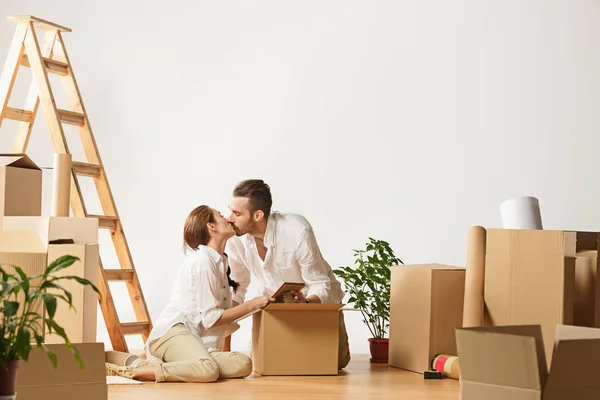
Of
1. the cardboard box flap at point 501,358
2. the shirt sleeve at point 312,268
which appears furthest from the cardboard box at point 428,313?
the cardboard box flap at point 501,358

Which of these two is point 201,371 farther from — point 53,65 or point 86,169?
point 53,65

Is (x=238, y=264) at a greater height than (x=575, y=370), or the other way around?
(x=238, y=264)

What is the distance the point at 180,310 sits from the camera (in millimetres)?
3701

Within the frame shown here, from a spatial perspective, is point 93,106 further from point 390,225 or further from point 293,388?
point 293,388

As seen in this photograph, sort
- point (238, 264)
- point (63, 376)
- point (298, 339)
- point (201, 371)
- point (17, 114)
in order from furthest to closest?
1. point (17, 114)
2. point (238, 264)
3. point (298, 339)
4. point (201, 371)
5. point (63, 376)

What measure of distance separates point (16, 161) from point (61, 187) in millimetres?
249

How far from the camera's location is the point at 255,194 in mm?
3947

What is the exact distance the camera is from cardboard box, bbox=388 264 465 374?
3.88m

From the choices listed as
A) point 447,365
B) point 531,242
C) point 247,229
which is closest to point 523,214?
point 531,242

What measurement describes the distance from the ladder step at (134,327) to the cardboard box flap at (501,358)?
8.68 feet

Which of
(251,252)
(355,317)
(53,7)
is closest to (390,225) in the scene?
(355,317)

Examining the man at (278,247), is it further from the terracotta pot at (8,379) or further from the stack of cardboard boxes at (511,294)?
the terracotta pot at (8,379)

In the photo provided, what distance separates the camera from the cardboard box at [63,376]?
2.10m

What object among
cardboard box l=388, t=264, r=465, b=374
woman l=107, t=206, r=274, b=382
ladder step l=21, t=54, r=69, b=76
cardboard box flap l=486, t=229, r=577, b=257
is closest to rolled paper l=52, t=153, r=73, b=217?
woman l=107, t=206, r=274, b=382
